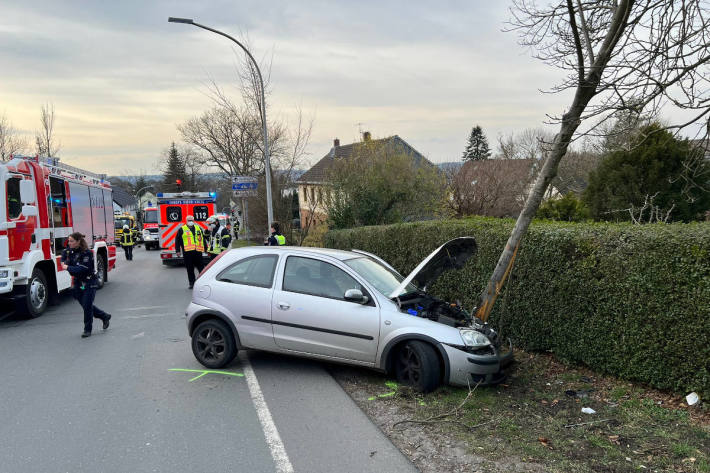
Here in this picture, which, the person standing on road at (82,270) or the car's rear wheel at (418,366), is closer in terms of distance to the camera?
the car's rear wheel at (418,366)

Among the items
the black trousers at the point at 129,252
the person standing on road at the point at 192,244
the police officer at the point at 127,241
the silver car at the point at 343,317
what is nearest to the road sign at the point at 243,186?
the person standing on road at the point at 192,244

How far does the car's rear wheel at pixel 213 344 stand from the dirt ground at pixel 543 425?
1.45m

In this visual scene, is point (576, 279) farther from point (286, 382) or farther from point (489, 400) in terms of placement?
point (286, 382)

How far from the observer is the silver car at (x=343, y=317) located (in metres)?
5.67

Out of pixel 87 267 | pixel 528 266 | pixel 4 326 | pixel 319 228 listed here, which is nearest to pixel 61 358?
pixel 87 267

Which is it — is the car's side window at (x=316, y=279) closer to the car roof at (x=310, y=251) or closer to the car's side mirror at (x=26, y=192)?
the car roof at (x=310, y=251)

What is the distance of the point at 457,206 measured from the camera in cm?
1975

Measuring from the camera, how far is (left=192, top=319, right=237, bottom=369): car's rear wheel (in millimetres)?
6664

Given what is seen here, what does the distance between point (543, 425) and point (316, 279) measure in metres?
2.94

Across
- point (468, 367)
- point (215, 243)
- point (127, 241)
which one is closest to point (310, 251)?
point (468, 367)

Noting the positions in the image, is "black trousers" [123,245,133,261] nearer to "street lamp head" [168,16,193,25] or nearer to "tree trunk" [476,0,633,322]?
"street lamp head" [168,16,193,25]

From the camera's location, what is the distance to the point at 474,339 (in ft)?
18.6

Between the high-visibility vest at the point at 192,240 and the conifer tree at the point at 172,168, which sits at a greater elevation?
the conifer tree at the point at 172,168

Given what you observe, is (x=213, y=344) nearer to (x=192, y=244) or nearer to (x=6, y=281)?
(x=6, y=281)
